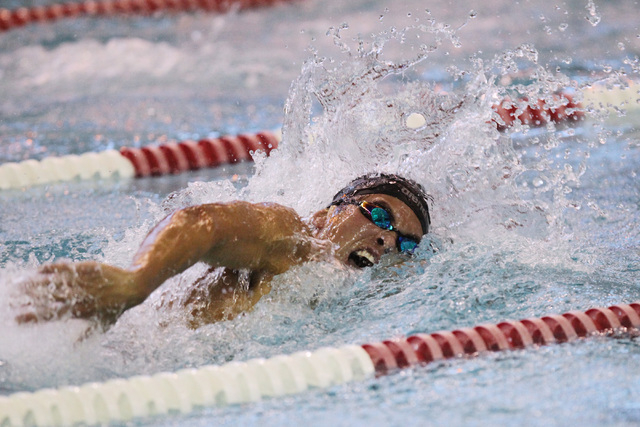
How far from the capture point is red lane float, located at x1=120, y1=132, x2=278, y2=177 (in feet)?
12.3

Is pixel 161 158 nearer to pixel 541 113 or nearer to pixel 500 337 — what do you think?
pixel 541 113

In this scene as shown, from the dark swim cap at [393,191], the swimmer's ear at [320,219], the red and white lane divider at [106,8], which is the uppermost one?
the red and white lane divider at [106,8]

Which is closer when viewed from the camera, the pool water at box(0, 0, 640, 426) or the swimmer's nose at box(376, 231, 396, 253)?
the pool water at box(0, 0, 640, 426)

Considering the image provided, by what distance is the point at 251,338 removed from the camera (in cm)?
195

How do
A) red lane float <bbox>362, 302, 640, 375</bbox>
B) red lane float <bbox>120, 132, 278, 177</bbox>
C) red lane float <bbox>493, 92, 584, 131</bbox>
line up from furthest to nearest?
red lane float <bbox>493, 92, 584, 131</bbox> → red lane float <bbox>120, 132, 278, 177</bbox> → red lane float <bbox>362, 302, 640, 375</bbox>

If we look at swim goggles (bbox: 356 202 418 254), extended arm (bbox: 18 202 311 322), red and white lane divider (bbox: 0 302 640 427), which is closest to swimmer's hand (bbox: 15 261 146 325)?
extended arm (bbox: 18 202 311 322)

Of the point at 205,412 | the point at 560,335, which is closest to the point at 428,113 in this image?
the point at 560,335

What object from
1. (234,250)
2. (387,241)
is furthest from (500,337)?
(234,250)

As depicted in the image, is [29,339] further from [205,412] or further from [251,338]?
[251,338]

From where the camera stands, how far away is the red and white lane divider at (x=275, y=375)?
1.55 metres

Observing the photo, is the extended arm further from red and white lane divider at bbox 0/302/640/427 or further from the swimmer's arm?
red and white lane divider at bbox 0/302/640/427

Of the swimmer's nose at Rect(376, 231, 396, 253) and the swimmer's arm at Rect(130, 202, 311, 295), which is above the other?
the swimmer's arm at Rect(130, 202, 311, 295)

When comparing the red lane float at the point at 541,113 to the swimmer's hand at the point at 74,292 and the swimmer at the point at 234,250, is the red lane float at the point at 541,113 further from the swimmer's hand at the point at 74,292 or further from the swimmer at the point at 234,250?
the swimmer's hand at the point at 74,292

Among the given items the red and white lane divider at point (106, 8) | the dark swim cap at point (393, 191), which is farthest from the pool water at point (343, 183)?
the red and white lane divider at point (106, 8)
